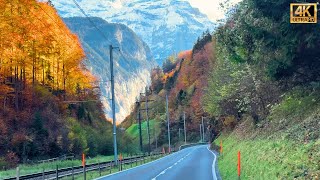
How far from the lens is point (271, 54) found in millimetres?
17547

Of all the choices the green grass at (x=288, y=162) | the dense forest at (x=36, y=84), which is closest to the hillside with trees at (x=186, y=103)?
the dense forest at (x=36, y=84)

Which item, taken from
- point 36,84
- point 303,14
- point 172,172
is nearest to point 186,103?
point 36,84

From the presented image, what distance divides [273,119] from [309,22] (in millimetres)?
12248

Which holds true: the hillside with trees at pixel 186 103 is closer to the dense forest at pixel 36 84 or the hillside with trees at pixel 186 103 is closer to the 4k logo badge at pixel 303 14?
the dense forest at pixel 36 84

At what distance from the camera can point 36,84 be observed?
47.3 metres

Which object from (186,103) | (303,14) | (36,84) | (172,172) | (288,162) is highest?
(36,84)

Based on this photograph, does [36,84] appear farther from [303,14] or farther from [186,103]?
[186,103]

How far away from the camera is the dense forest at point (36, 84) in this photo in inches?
1522

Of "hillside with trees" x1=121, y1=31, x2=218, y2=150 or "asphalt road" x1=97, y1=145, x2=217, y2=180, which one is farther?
"hillside with trees" x1=121, y1=31, x2=218, y2=150

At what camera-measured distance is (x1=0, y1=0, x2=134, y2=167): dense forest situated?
38.7 m

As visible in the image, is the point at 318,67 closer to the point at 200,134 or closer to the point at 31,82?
the point at 31,82

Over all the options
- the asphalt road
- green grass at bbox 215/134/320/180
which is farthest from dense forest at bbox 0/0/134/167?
green grass at bbox 215/134/320/180

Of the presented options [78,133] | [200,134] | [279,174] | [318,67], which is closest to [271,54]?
[318,67]

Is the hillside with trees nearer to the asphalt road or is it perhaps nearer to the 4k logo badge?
the asphalt road
